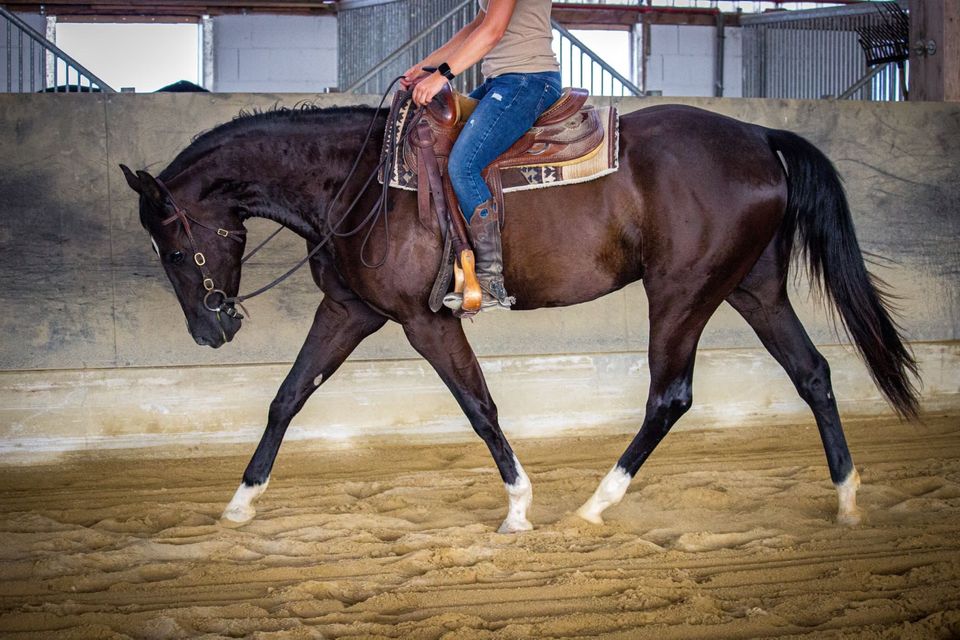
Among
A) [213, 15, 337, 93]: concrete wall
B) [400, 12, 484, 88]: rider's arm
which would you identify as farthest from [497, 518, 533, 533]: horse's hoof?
[213, 15, 337, 93]: concrete wall

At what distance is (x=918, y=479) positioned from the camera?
4.44 meters

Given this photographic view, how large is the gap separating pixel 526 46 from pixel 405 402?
2.68 meters

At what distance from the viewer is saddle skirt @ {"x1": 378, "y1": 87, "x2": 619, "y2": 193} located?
377cm

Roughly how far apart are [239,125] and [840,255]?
2.70 meters

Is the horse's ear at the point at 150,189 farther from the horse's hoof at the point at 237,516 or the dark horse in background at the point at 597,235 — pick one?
the horse's hoof at the point at 237,516

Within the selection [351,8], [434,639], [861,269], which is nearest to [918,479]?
[861,269]

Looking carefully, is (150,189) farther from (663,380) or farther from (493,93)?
(663,380)

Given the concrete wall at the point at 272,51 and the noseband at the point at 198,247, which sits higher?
the concrete wall at the point at 272,51

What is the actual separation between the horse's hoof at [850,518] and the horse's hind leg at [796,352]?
0.02 meters

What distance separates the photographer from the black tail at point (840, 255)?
391cm

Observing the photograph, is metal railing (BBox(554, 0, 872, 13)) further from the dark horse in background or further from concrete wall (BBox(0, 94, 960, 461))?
the dark horse in background

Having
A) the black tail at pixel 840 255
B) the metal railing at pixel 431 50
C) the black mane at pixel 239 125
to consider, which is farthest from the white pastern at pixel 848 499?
the metal railing at pixel 431 50

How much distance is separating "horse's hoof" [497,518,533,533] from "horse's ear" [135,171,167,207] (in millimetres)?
1993

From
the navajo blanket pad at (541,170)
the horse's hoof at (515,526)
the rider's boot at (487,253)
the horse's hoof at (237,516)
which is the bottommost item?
the horse's hoof at (237,516)
